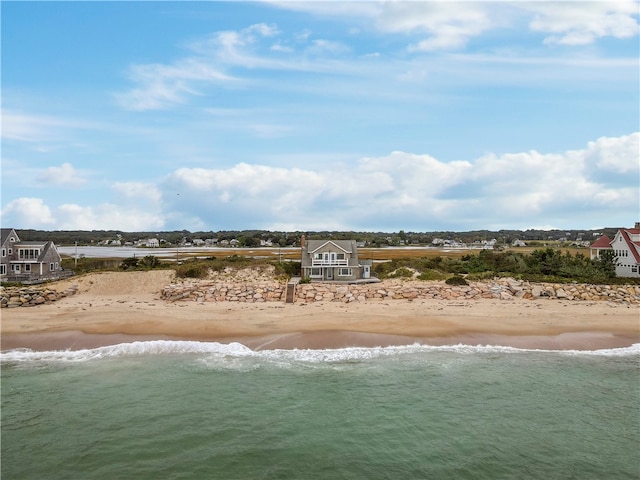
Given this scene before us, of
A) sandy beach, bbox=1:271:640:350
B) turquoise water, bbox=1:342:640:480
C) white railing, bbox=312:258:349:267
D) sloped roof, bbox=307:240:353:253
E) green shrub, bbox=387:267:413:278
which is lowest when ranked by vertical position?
turquoise water, bbox=1:342:640:480

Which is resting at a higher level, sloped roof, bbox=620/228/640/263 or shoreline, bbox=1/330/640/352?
sloped roof, bbox=620/228/640/263

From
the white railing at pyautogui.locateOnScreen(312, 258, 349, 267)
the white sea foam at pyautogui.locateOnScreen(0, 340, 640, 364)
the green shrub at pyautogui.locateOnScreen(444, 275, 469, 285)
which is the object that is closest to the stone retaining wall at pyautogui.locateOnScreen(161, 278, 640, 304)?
the green shrub at pyautogui.locateOnScreen(444, 275, 469, 285)

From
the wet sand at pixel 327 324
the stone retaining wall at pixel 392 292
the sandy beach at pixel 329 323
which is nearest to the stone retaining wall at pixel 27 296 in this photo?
the sandy beach at pixel 329 323

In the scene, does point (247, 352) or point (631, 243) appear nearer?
point (247, 352)

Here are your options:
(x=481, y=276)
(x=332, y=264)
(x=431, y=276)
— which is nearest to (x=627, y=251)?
(x=481, y=276)

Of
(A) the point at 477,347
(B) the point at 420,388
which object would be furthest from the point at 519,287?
(B) the point at 420,388

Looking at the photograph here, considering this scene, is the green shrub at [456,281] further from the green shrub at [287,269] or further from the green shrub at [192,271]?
the green shrub at [192,271]

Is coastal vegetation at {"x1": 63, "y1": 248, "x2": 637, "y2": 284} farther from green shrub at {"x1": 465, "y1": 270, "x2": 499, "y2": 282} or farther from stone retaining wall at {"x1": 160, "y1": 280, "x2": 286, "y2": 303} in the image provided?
stone retaining wall at {"x1": 160, "y1": 280, "x2": 286, "y2": 303}

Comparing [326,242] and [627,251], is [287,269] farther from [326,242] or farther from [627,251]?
[627,251]
